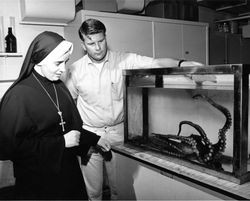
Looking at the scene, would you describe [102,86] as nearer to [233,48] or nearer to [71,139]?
[71,139]

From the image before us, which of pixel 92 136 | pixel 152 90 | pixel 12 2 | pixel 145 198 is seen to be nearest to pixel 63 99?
pixel 92 136

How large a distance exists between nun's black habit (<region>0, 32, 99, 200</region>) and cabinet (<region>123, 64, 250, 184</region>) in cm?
41

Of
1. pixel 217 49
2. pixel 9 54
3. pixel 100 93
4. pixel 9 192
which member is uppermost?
pixel 217 49

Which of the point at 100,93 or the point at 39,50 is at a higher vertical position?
the point at 39,50

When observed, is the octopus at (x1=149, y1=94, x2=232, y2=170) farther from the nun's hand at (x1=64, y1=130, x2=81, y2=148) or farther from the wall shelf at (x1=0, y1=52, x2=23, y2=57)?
the wall shelf at (x1=0, y1=52, x2=23, y2=57)

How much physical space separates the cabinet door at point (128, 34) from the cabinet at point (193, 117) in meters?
0.83

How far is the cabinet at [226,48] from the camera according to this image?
3.00m

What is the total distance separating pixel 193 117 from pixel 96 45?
68cm

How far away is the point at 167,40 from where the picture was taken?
254 cm

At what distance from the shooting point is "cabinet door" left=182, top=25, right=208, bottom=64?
8.89 ft

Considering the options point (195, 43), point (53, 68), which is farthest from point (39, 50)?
point (195, 43)

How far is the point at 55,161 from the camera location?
1.10 metres

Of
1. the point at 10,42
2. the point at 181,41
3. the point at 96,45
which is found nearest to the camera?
the point at 96,45

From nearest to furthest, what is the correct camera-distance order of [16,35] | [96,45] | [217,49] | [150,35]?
[96,45] < [16,35] < [150,35] < [217,49]
